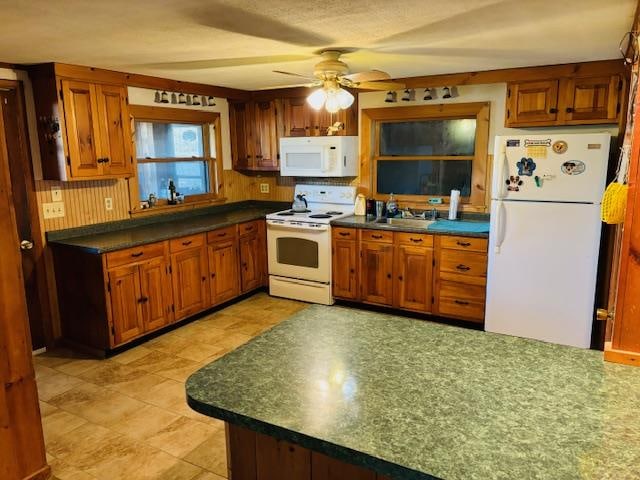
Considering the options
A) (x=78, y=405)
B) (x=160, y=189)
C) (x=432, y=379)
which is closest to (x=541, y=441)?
(x=432, y=379)

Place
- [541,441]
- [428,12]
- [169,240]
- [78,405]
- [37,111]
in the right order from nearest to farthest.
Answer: [541,441] < [428,12] < [78,405] < [37,111] < [169,240]

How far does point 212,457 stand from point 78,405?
3.62 feet

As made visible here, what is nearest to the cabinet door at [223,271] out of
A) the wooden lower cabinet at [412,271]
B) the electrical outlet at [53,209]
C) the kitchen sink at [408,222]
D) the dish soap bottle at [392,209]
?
the wooden lower cabinet at [412,271]

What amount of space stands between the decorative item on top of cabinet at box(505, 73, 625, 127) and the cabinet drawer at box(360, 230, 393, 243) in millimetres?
1397

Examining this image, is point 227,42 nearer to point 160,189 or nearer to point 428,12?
point 428,12

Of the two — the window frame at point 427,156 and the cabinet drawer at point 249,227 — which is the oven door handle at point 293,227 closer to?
the cabinet drawer at point 249,227

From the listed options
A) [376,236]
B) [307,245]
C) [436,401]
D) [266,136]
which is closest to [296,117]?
[266,136]

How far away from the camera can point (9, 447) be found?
2.10 m

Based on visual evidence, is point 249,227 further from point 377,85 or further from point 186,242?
point 377,85

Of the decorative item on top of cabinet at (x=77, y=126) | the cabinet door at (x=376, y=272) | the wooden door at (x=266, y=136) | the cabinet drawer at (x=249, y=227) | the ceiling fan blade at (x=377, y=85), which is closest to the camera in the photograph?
the ceiling fan blade at (x=377, y=85)

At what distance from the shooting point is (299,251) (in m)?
4.71

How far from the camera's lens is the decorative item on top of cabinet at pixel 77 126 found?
3.39 m

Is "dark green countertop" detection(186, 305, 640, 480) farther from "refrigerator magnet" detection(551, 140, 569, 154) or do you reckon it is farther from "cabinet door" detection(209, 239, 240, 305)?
"cabinet door" detection(209, 239, 240, 305)

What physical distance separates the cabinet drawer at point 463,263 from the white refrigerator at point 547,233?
0.15 metres
